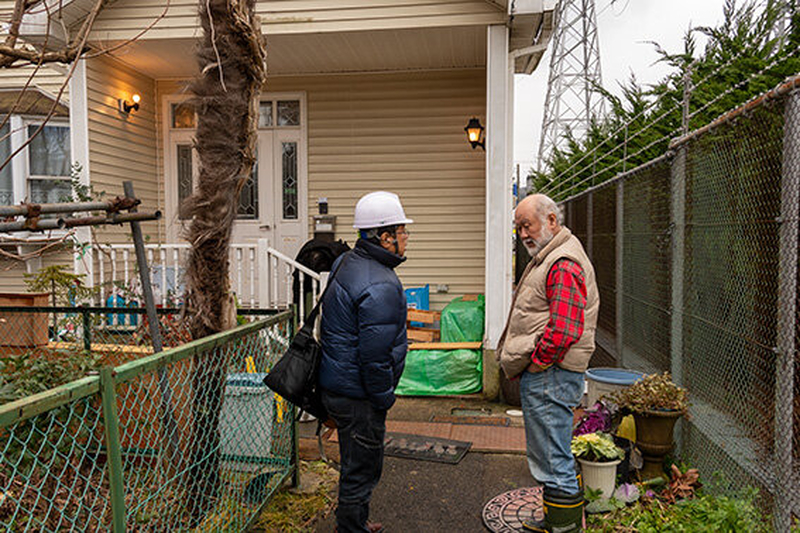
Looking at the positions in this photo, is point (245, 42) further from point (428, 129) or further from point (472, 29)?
point (428, 129)

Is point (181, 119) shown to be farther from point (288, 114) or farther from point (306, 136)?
point (306, 136)

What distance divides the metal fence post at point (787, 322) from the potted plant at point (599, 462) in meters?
1.01

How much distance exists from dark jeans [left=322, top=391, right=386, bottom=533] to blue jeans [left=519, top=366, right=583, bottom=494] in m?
0.85

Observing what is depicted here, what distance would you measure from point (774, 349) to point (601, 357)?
4504mm

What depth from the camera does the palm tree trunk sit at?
3.10 metres

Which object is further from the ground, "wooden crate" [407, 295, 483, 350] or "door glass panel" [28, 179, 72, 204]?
"door glass panel" [28, 179, 72, 204]

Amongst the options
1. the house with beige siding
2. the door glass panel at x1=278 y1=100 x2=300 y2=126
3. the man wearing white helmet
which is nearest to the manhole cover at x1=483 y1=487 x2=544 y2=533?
the man wearing white helmet

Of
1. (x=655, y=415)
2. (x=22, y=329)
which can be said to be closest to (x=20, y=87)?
(x=22, y=329)

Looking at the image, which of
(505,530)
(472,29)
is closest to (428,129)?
(472,29)

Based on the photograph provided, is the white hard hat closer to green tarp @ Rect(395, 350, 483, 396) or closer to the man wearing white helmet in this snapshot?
the man wearing white helmet

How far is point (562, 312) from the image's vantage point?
305 cm

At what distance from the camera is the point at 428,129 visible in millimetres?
8273

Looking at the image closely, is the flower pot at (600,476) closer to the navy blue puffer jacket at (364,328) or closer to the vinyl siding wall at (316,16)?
the navy blue puffer jacket at (364,328)

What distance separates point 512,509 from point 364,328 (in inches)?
68.8
